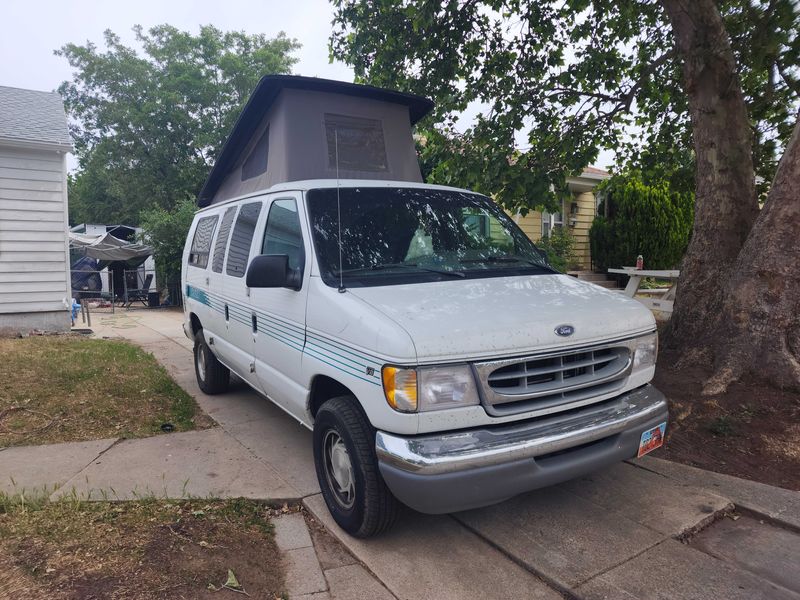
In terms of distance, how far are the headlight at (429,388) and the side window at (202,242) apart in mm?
3739

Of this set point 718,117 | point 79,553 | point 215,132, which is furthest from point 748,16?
Answer: point 215,132

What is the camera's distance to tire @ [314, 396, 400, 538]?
2959 millimetres

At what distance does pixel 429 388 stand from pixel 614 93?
669cm

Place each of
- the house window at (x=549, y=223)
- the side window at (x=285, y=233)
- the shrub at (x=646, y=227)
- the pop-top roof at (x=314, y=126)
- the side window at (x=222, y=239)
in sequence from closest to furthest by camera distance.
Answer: the side window at (x=285, y=233) < the pop-top roof at (x=314, y=126) < the side window at (x=222, y=239) < the shrub at (x=646, y=227) < the house window at (x=549, y=223)

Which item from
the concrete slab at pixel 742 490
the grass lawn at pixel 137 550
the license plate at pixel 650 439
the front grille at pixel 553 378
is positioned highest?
the front grille at pixel 553 378

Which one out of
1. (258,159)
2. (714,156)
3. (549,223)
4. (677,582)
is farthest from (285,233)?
(549,223)

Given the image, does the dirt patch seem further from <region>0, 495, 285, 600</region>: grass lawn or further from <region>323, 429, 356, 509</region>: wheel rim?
<region>0, 495, 285, 600</region>: grass lawn

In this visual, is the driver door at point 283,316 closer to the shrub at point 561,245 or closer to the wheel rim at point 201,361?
the wheel rim at point 201,361

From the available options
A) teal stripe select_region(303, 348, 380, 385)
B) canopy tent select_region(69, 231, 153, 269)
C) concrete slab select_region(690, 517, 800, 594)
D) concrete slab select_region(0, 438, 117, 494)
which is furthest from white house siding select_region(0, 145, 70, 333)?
concrete slab select_region(690, 517, 800, 594)

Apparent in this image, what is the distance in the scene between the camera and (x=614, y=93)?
7.78 metres

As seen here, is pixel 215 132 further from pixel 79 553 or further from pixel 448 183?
pixel 79 553

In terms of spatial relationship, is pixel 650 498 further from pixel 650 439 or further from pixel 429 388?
pixel 429 388

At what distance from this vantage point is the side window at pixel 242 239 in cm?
466

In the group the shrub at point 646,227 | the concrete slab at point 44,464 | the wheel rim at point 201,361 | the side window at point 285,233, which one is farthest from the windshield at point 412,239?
the shrub at point 646,227
